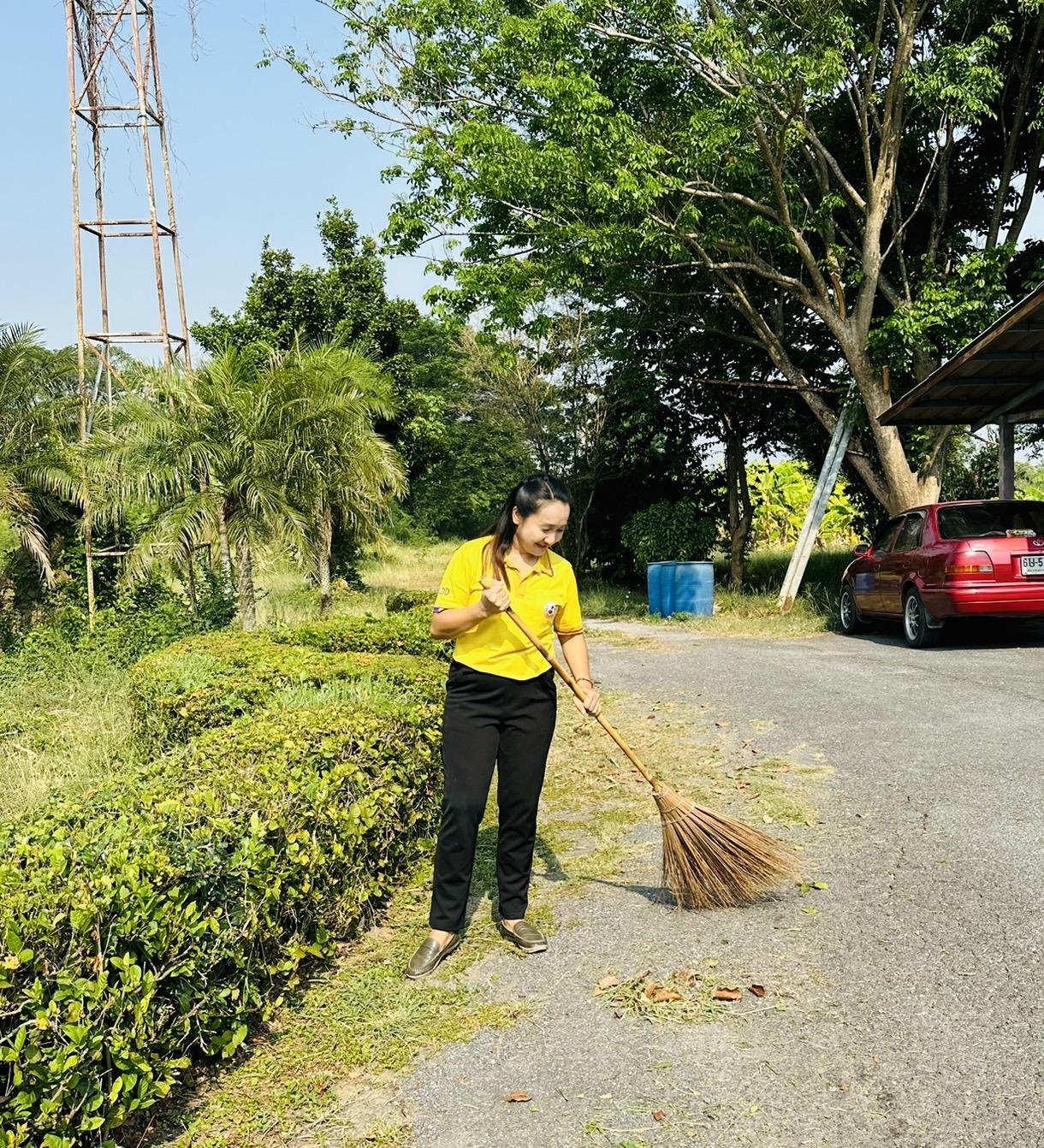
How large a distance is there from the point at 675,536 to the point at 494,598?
1724 centimetres

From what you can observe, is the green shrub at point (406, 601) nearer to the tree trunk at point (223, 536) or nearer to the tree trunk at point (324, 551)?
the tree trunk at point (324, 551)

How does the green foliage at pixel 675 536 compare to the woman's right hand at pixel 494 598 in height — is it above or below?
above

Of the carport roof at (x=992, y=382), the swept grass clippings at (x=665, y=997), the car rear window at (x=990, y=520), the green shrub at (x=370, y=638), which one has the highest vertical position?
the carport roof at (x=992, y=382)

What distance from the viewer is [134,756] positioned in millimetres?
6570

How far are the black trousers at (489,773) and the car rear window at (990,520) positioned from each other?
27.5ft

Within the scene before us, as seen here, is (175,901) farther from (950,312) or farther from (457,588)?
(950,312)

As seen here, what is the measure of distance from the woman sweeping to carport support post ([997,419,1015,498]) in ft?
41.0

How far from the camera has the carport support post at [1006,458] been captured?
48.1 feet

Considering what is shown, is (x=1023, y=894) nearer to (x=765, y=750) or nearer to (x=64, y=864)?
(x=765, y=750)

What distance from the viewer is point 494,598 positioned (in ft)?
12.2

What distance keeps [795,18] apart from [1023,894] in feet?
43.9

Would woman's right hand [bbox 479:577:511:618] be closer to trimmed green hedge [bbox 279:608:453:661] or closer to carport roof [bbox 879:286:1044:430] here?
trimmed green hedge [bbox 279:608:453:661]

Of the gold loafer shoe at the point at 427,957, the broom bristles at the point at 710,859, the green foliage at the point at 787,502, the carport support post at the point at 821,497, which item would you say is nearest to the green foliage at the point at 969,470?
the green foliage at the point at 787,502

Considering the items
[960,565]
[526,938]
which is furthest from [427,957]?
[960,565]
